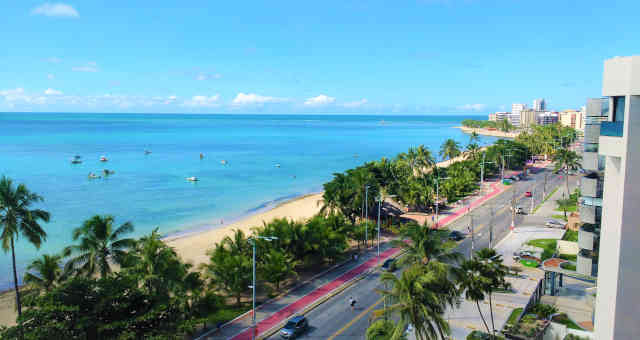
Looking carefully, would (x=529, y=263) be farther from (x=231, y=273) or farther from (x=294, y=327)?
(x=231, y=273)

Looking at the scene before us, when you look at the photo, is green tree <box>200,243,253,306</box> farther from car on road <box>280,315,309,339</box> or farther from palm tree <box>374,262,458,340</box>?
palm tree <box>374,262,458,340</box>

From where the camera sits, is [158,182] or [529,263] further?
[158,182]

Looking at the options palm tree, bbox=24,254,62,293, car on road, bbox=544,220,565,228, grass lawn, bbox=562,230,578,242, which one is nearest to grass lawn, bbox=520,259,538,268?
grass lawn, bbox=562,230,578,242

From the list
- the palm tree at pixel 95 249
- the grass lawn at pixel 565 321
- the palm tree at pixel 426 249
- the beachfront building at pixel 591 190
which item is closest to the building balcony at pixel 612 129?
the beachfront building at pixel 591 190

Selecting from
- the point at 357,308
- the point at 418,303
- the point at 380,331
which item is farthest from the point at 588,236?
the point at 357,308

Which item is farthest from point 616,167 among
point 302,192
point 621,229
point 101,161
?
point 101,161
